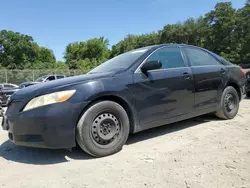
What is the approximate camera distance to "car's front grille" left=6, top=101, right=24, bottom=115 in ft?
10.00

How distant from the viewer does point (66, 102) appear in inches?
116

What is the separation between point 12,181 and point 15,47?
2130 inches

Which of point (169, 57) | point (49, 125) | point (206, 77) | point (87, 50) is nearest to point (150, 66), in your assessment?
point (169, 57)

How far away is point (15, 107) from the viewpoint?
123 inches

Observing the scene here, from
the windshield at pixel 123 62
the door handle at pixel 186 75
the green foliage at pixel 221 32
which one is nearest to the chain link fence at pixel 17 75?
the windshield at pixel 123 62

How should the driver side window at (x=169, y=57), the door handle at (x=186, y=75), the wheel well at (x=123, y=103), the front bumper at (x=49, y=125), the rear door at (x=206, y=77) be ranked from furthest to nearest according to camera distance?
A: the rear door at (x=206, y=77) → the door handle at (x=186, y=75) → the driver side window at (x=169, y=57) → the wheel well at (x=123, y=103) → the front bumper at (x=49, y=125)

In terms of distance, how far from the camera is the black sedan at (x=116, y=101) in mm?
2930

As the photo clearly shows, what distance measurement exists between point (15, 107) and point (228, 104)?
3832 millimetres

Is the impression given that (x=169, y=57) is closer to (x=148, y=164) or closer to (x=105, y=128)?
(x=105, y=128)

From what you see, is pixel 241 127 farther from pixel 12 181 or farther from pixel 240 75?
pixel 12 181

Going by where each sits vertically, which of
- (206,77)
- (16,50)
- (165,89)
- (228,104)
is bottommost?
(228,104)

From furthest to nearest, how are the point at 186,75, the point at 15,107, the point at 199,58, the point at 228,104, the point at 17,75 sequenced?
1. the point at 17,75
2. the point at 228,104
3. the point at 199,58
4. the point at 186,75
5. the point at 15,107

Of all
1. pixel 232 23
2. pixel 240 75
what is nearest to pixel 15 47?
pixel 232 23

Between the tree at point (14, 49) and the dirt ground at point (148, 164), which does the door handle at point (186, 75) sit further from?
the tree at point (14, 49)
